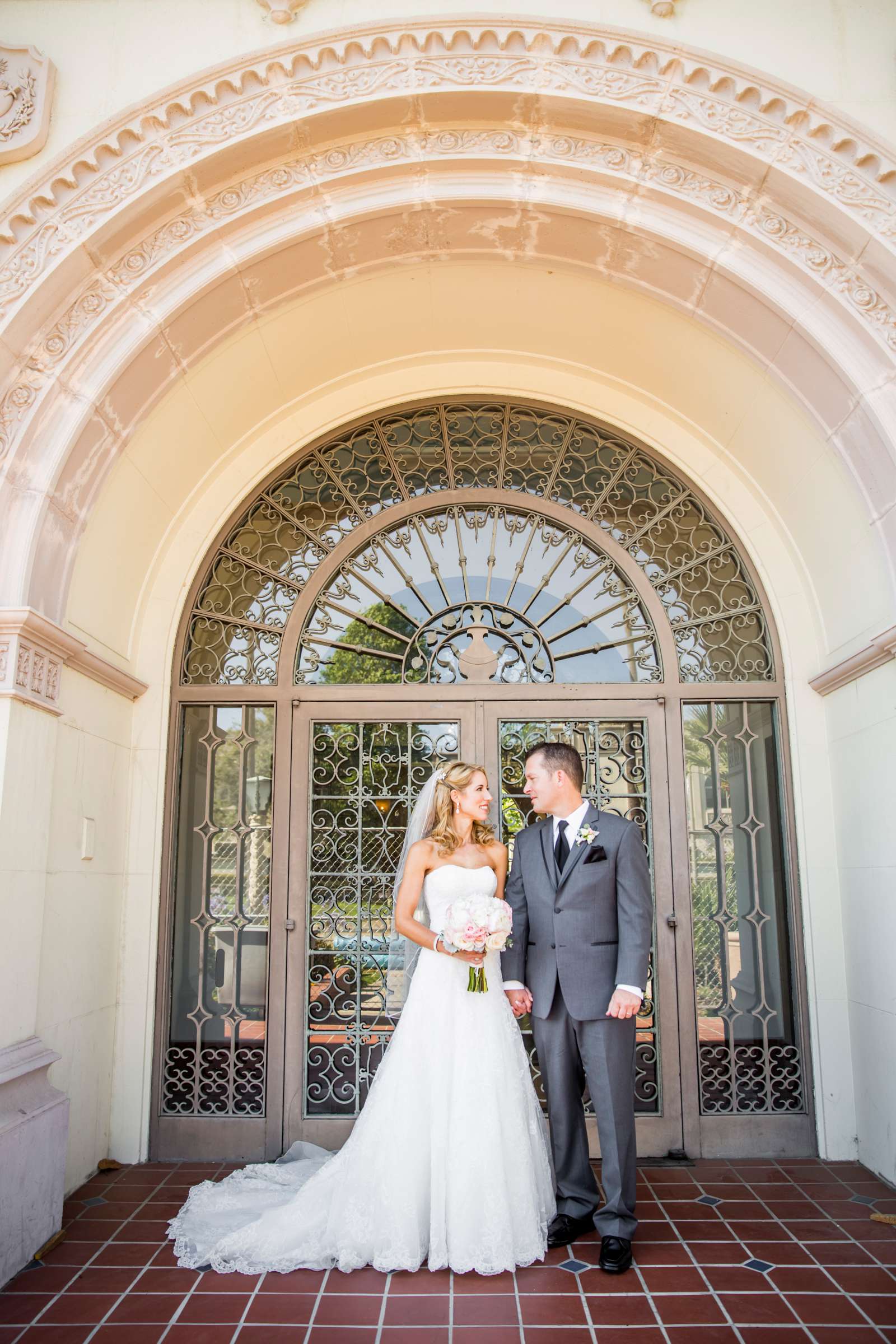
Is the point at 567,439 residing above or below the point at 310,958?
above

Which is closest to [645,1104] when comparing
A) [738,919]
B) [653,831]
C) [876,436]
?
[738,919]

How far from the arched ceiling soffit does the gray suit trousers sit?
2599 millimetres

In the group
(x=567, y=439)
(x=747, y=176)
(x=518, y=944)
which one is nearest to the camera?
(x=518, y=944)

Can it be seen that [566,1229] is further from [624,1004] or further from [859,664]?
[859,664]

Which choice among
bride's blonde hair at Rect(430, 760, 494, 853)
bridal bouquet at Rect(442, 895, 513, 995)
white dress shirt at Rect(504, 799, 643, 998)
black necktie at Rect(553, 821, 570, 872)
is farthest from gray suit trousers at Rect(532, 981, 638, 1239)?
bride's blonde hair at Rect(430, 760, 494, 853)

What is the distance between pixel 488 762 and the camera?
207 inches

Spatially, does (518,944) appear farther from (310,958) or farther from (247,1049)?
(247,1049)

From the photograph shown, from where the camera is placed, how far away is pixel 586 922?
3836mm

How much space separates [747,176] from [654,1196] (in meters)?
4.72

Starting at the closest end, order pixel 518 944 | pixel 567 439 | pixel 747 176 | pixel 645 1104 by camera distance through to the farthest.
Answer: pixel 518 944 → pixel 747 176 → pixel 645 1104 → pixel 567 439

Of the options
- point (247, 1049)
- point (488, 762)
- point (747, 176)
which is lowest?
point (247, 1049)

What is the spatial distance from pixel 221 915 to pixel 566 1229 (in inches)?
94.5

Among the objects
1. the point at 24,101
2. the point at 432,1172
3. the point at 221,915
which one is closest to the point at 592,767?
the point at 221,915

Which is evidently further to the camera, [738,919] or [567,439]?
[567,439]
